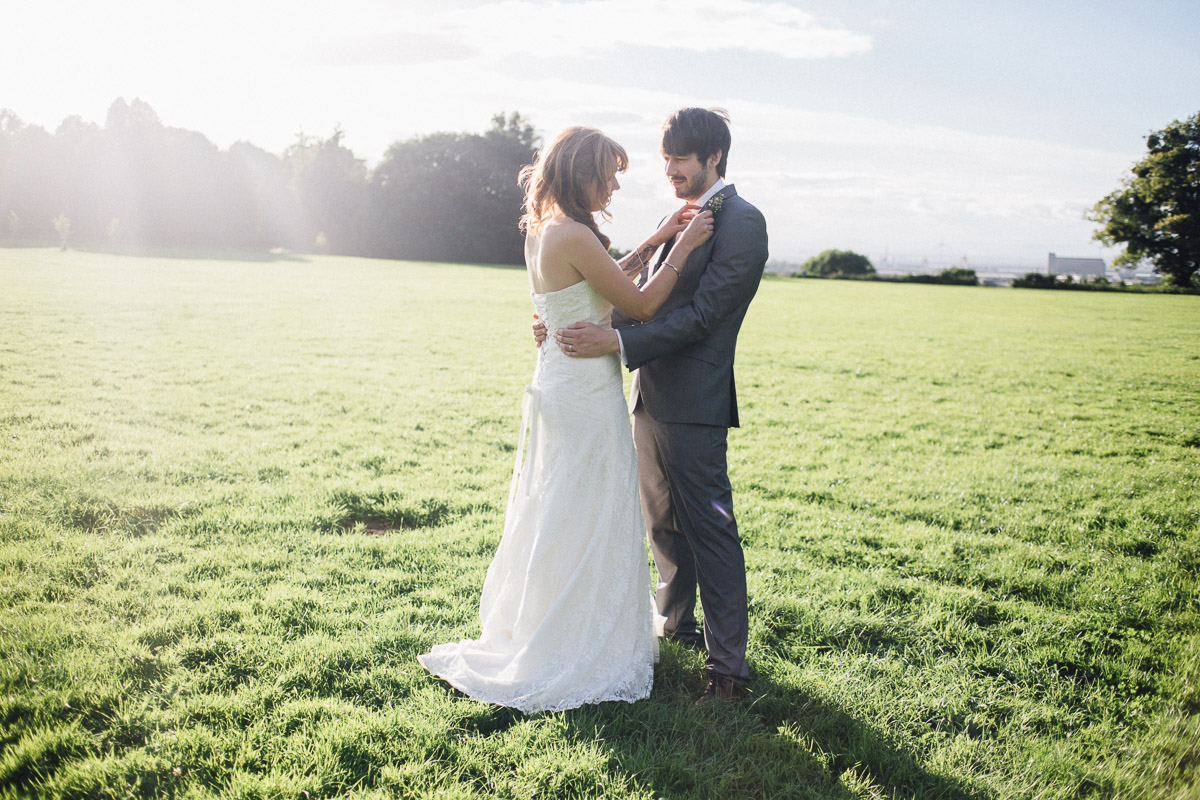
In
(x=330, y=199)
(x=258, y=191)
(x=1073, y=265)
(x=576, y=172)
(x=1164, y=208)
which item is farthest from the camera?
(x=1073, y=265)

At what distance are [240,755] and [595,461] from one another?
2.10 meters

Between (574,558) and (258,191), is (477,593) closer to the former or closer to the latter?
(574,558)

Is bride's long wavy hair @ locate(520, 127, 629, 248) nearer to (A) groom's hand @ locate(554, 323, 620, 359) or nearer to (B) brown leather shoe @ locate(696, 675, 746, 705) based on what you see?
(A) groom's hand @ locate(554, 323, 620, 359)

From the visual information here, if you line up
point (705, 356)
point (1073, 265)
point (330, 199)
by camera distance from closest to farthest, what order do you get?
point (705, 356) → point (330, 199) → point (1073, 265)

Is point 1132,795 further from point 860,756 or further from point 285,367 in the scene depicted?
point 285,367

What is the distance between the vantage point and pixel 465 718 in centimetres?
337

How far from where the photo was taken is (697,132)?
3498mm

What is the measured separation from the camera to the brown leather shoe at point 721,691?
3521mm

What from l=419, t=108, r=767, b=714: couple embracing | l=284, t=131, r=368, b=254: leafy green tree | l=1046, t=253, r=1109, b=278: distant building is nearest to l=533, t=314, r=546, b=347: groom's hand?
l=419, t=108, r=767, b=714: couple embracing

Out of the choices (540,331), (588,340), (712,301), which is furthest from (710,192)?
(540,331)

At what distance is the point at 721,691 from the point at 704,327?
1.89 metres

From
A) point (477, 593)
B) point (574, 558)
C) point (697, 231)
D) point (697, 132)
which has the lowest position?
point (477, 593)

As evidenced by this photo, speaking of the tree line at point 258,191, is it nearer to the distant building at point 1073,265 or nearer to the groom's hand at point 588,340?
the groom's hand at point 588,340

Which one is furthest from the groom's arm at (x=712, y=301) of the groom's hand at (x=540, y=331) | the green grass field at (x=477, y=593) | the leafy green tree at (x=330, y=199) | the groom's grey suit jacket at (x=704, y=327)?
the leafy green tree at (x=330, y=199)
